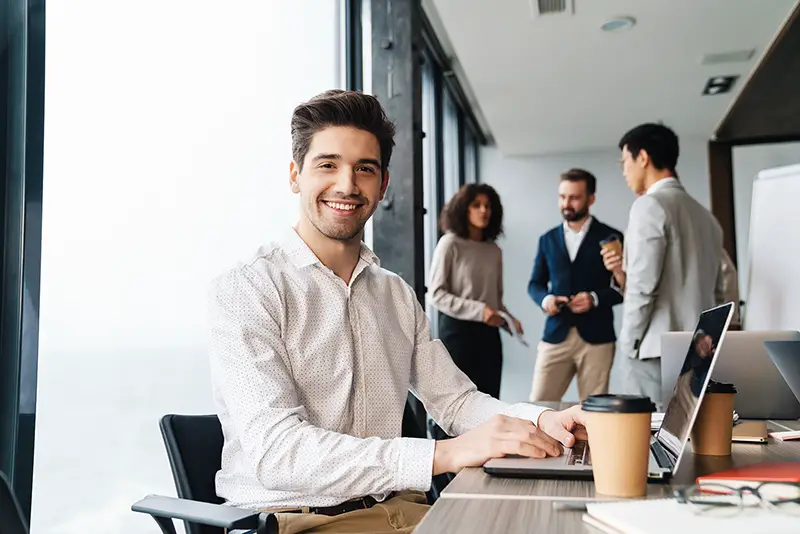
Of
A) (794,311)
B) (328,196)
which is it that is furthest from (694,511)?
(794,311)

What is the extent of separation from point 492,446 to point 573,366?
9.53 ft

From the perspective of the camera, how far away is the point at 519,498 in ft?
3.08

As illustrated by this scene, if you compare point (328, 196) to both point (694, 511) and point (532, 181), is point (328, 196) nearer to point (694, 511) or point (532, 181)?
point (694, 511)

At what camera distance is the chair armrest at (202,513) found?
1076 millimetres

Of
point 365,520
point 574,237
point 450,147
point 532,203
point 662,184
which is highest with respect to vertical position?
point 450,147

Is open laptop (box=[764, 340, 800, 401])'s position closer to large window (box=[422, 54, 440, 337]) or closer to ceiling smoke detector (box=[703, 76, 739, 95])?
large window (box=[422, 54, 440, 337])

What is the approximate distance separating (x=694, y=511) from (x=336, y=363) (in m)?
0.79

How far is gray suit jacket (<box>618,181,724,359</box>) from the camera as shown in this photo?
9.57 feet

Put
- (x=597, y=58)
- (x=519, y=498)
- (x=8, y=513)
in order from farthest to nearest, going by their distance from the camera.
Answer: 1. (x=597, y=58)
2. (x=519, y=498)
3. (x=8, y=513)

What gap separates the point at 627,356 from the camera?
297 centimetres

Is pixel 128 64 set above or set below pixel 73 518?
above

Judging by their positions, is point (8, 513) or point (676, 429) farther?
point (676, 429)

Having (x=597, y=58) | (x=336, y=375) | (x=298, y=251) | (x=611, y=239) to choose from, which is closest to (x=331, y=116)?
(x=298, y=251)

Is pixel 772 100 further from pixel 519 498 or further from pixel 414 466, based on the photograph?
pixel 519 498
